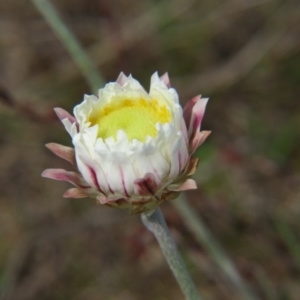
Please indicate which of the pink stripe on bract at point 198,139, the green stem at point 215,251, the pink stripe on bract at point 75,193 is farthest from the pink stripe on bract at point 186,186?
the green stem at point 215,251

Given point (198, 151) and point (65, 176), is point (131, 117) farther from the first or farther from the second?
point (198, 151)

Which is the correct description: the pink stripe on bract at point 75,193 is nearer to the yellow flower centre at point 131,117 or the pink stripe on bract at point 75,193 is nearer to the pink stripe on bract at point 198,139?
the yellow flower centre at point 131,117

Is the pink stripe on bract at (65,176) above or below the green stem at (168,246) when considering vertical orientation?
above

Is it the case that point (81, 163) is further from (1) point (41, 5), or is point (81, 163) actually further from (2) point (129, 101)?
(1) point (41, 5)

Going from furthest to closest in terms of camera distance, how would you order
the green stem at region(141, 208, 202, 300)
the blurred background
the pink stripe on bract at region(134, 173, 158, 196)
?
the blurred background, the green stem at region(141, 208, 202, 300), the pink stripe on bract at region(134, 173, 158, 196)

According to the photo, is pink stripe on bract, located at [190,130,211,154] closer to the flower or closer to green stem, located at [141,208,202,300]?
the flower

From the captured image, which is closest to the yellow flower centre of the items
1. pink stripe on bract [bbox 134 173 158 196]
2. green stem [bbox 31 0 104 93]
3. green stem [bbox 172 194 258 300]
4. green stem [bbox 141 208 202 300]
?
pink stripe on bract [bbox 134 173 158 196]

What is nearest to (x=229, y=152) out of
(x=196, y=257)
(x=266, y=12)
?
(x=196, y=257)
